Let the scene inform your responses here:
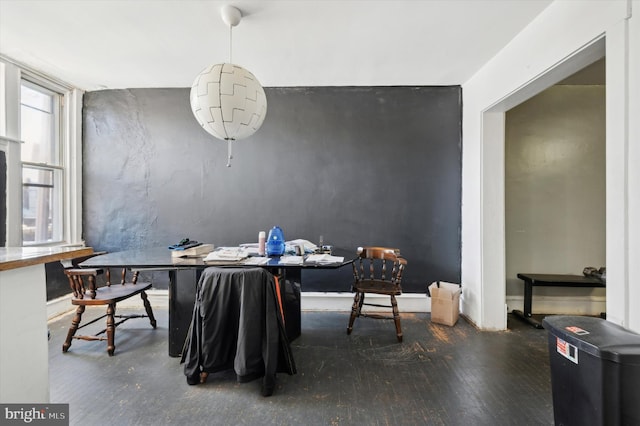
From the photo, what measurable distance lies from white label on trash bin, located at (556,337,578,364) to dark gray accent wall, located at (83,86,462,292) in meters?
2.12

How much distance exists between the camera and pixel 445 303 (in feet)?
10.1

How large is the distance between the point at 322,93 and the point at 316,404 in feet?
10.4

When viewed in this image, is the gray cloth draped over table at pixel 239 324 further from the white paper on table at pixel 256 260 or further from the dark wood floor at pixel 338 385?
the white paper on table at pixel 256 260

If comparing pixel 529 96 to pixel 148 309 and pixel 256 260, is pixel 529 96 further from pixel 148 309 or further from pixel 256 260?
pixel 148 309

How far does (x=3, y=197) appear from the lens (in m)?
2.83

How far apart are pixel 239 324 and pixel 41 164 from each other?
320 centimetres

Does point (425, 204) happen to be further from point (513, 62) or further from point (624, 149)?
point (624, 149)

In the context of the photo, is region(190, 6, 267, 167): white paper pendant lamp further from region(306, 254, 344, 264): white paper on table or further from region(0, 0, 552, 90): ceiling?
region(306, 254, 344, 264): white paper on table

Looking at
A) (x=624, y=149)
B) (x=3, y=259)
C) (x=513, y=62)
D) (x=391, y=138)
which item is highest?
(x=513, y=62)

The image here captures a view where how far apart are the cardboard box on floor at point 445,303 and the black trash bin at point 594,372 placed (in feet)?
5.32

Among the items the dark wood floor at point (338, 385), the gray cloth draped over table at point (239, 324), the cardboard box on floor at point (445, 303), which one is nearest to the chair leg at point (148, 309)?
the dark wood floor at point (338, 385)

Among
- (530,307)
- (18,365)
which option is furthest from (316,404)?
(530,307)

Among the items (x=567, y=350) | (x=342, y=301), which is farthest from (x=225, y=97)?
(x=342, y=301)

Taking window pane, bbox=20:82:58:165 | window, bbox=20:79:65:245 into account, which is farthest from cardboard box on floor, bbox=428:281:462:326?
window pane, bbox=20:82:58:165
